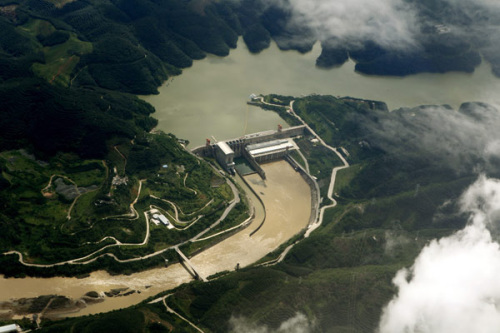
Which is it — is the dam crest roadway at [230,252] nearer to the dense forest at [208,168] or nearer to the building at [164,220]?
the dense forest at [208,168]

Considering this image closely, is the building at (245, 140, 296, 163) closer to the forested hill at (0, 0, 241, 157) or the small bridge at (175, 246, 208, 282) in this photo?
the forested hill at (0, 0, 241, 157)

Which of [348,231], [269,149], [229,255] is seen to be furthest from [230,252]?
[269,149]

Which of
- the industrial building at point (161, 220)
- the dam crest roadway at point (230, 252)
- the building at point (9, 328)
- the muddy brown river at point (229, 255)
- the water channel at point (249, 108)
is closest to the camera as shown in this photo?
the building at point (9, 328)

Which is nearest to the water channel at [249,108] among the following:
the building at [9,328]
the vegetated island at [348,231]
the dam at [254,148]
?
the dam at [254,148]

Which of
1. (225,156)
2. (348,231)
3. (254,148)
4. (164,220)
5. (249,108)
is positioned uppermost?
(249,108)

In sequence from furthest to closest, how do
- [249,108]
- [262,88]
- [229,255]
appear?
[262,88] < [249,108] < [229,255]

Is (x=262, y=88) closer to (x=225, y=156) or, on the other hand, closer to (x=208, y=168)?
(x=225, y=156)
